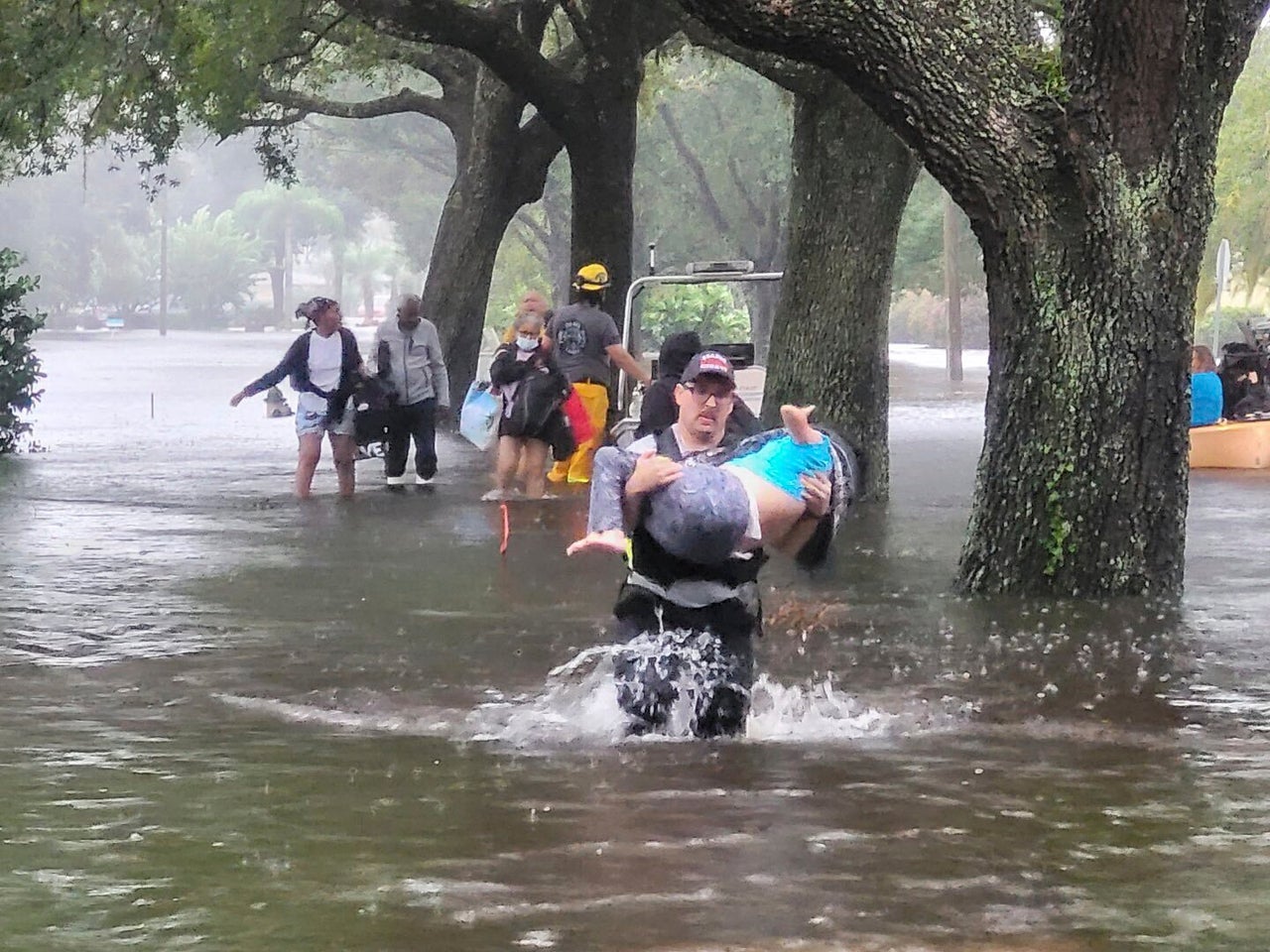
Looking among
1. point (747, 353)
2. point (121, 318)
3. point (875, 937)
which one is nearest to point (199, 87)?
point (747, 353)

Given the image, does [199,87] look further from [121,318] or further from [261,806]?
[121,318]

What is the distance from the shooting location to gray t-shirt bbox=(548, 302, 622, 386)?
18484 millimetres

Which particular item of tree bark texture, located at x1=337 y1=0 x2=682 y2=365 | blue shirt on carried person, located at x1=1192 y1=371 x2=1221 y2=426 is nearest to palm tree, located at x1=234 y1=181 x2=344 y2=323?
tree bark texture, located at x1=337 y1=0 x2=682 y2=365

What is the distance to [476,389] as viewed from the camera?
725 inches

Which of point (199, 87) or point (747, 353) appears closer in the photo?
point (747, 353)

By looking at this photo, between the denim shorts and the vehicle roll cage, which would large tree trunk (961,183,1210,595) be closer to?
the vehicle roll cage

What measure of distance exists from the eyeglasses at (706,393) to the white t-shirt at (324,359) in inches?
406

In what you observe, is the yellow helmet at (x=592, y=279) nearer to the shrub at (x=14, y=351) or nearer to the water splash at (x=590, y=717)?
the shrub at (x=14, y=351)

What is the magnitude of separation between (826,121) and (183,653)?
25.5 ft

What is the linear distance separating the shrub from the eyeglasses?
1667cm

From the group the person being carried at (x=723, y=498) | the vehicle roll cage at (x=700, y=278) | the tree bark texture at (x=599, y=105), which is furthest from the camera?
the tree bark texture at (x=599, y=105)

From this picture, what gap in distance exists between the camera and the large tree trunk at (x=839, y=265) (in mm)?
16453

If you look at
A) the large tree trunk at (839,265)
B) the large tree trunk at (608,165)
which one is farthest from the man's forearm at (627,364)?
the large tree trunk at (608,165)

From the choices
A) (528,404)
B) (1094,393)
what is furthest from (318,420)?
(1094,393)
